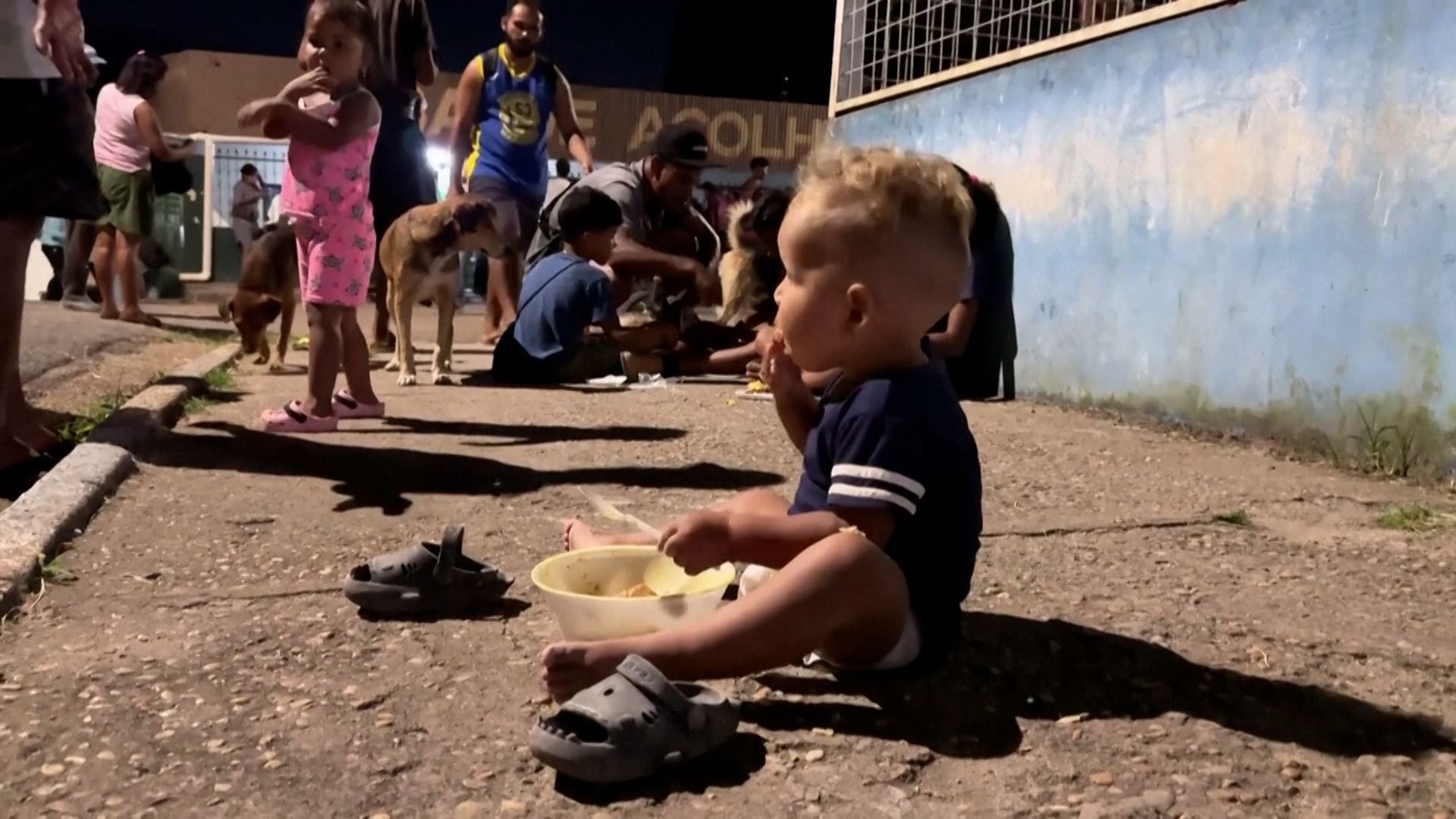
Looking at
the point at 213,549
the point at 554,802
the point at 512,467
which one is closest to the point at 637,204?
the point at 512,467

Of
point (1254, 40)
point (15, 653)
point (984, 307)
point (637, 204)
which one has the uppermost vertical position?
point (1254, 40)

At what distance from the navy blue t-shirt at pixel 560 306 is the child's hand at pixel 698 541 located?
4.01m

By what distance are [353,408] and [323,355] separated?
0.43m

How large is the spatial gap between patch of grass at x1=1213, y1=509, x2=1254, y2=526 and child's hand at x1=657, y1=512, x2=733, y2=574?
190 cm

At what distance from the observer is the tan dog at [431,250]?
5.13 metres

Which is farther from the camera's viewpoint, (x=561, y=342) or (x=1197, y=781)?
(x=561, y=342)

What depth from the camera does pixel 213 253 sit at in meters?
15.7

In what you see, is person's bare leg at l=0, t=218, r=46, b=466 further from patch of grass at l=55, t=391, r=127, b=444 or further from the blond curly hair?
the blond curly hair

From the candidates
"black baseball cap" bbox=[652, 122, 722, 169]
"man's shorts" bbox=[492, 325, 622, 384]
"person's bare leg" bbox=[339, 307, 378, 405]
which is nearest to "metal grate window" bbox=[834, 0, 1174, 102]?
"black baseball cap" bbox=[652, 122, 722, 169]

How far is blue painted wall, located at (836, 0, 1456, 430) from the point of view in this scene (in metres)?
3.85

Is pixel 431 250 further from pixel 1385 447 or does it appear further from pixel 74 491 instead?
pixel 1385 447

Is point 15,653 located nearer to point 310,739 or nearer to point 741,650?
point 310,739

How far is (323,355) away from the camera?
3.88m

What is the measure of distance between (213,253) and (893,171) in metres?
15.8
